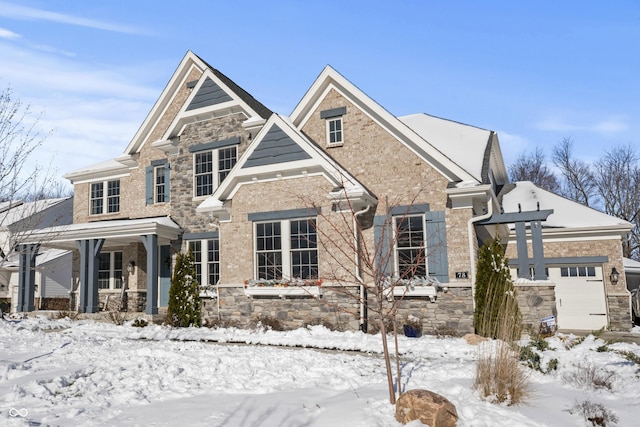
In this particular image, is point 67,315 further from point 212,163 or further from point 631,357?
point 631,357

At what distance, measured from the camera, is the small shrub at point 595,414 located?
206 inches

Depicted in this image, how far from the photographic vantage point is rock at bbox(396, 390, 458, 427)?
4895 mm

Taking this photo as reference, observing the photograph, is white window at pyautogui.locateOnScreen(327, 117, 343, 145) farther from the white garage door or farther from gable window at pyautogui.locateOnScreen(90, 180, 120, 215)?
gable window at pyautogui.locateOnScreen(90, 180, 120, 215)

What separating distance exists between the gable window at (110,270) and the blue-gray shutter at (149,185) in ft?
8.61

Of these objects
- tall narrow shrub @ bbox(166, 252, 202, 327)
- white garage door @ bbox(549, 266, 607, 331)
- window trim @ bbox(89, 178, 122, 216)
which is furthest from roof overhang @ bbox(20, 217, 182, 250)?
white garage door @ bbox(549, 266, 607, 331)

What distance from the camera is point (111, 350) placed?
→ 8.88 m

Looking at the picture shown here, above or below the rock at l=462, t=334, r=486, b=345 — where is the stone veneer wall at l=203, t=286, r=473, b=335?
above

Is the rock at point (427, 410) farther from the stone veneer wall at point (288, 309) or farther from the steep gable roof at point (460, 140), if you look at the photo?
the steep gable roof at point (460, 140)

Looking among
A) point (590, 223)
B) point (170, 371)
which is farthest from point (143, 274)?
point (590, 223)

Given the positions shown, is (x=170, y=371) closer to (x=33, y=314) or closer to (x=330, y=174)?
(x=330, y=174)

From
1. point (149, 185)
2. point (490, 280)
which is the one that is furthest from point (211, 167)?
point (490, 280)

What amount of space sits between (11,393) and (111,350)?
10.3 ft

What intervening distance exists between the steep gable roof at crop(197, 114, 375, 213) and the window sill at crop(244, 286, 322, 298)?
9.40ft

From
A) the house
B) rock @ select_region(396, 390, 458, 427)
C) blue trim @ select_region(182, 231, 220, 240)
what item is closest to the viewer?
rock @ select_region(396, 390, 458, 427)
